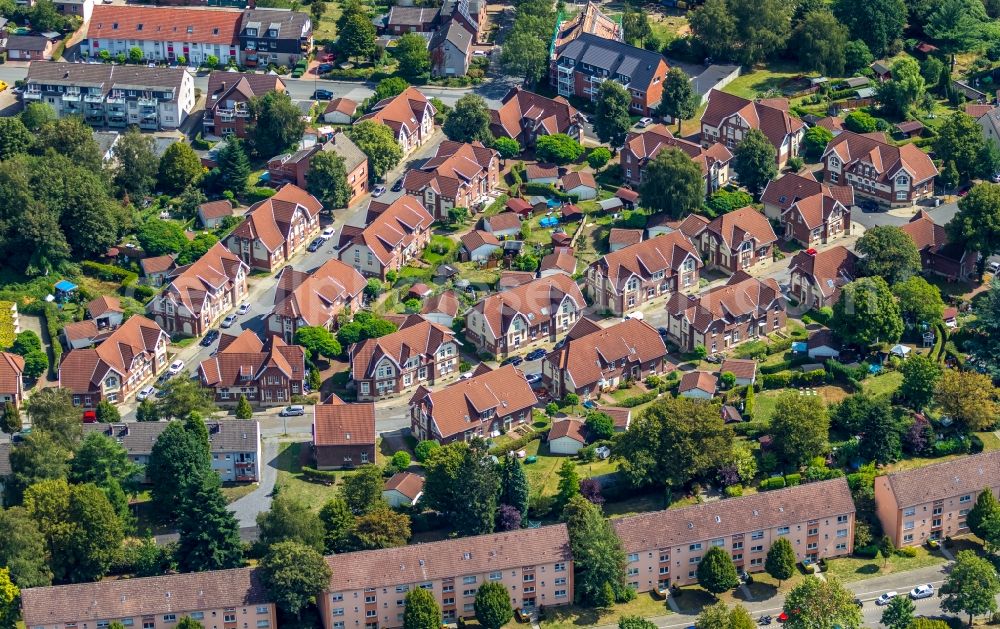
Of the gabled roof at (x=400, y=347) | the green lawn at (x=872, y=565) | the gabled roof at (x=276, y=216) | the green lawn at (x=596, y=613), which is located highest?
the gabled roof at (x=276, y=216)

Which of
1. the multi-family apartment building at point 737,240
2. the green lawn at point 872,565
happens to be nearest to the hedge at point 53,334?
the multi-family apartment building at point 737,240

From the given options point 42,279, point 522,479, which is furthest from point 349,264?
point 522,479

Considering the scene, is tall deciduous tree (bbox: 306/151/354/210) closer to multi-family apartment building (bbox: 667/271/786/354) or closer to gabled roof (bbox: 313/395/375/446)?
multi-family apartment building (bbox: 667/271/786/354)

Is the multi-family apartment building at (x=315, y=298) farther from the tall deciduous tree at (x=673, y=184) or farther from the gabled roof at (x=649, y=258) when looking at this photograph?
the tall deciduous tree at (x=673, y=184)

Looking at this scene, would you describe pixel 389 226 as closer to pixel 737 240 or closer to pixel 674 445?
pixel 737 240

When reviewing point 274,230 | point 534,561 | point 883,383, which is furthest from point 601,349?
point 274,230

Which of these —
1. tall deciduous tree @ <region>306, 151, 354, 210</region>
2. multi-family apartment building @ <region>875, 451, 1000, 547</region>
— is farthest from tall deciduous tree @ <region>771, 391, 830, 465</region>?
tall deciduous tree @ <region>306, 151, 354, 210</region>
